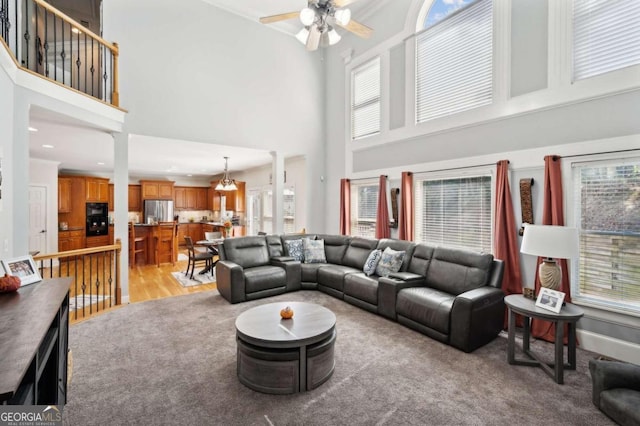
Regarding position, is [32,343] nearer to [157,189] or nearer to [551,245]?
[551,245]

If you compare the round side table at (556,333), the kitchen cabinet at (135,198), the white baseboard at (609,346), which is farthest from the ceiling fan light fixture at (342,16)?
the kitchen cabinet at (135,198)

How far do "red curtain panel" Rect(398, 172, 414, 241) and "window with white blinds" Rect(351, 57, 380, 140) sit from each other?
1353mm

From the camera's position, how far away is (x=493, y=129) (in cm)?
398

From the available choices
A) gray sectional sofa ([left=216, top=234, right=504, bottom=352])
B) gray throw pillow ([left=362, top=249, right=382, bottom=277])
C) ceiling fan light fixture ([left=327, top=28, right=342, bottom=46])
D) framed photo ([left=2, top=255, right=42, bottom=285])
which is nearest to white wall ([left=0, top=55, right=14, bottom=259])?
framed photo ([left=2, top=255, right=42, bottom=285])

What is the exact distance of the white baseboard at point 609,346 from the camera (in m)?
2.86

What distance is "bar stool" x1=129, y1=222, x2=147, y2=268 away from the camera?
752cm

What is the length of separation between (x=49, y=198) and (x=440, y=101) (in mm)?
9237

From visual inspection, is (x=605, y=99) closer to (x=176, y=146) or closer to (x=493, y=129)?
(x=493, y=129)

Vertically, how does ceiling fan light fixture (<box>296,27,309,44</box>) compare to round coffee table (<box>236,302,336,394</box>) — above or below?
above

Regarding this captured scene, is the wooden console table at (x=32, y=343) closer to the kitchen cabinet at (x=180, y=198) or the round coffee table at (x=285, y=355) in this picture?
the round coffee table at (x=285, y=355)

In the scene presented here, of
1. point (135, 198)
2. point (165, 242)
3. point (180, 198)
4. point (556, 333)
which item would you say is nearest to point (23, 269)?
point (556, 333)

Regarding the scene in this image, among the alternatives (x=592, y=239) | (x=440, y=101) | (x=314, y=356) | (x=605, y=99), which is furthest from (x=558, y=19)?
(x=314, y=356)

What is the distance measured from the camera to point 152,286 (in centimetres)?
563

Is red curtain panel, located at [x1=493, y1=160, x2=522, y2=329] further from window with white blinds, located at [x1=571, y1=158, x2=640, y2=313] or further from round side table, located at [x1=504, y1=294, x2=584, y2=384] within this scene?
round side table, located at [x1=504, y1=294, x2=584, y2=384]
